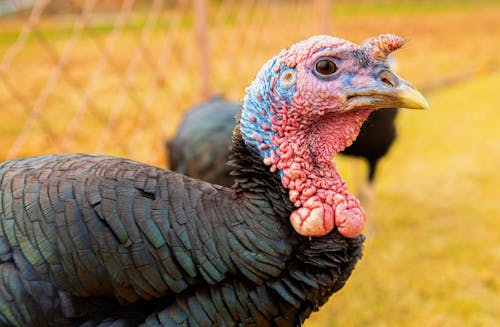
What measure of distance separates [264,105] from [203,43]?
10.9 ft

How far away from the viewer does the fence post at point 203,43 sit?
186 inches

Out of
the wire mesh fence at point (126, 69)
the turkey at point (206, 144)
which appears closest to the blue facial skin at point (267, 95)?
the turkey at point (206, 144)

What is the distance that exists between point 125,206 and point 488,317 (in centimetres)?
251

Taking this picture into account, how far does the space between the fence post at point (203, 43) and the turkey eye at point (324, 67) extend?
331cm

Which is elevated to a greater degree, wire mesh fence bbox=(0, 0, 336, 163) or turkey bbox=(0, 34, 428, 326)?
wire mesh fence bbox=(0, 0, 336, 163)

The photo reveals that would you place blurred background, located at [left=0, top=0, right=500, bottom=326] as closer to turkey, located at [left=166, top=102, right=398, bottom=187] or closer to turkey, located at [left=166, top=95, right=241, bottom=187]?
turkey, located at [left=166, top=102, right=398, bottom=187]

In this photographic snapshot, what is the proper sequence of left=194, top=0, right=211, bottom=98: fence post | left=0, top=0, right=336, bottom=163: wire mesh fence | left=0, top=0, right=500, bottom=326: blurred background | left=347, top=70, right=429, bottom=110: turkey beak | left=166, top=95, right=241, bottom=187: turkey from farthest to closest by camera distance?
1. left=0, top=0, right=336, bottom=163: wire mesh fence
2. left=194, top=0, right=211, bottom=98: fence post
3. left=0, top=0, right=500, bottom=326: blurred background
4. left=166, top=95, right=241, bottom=187: turkey
5. left=347, top=70, right=429, bottom=110: turkey beak

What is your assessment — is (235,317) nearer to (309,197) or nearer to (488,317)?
(309,197)

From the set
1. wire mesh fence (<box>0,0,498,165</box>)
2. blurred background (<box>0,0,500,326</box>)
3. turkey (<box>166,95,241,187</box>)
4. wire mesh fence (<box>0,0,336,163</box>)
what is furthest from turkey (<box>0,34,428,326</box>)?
wire mesh fence (<box>0,0,498,165</box>)

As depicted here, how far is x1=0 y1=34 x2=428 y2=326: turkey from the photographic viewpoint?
162 centimetres

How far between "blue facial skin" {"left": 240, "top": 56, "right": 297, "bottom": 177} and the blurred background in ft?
1.91

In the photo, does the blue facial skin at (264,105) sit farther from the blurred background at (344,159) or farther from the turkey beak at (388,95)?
the blurred background at (344,159)

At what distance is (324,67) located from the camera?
163cm

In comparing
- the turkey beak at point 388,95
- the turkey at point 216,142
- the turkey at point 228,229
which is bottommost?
the turkey at point 228,229
